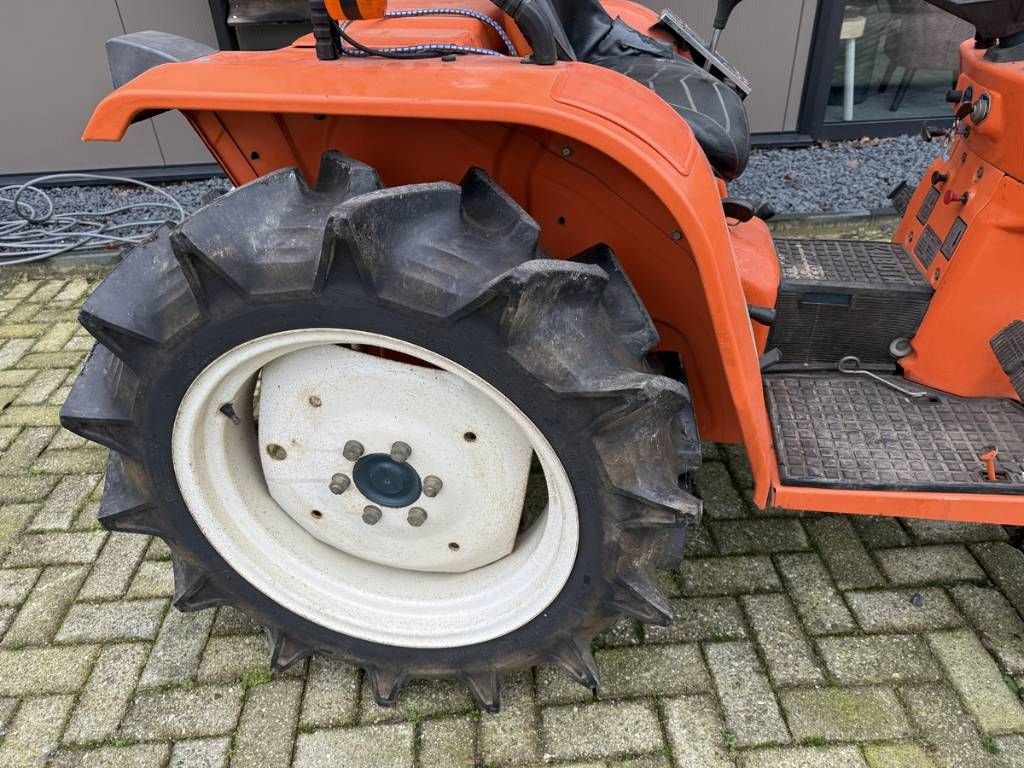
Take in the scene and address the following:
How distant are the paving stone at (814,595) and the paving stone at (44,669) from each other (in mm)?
1764

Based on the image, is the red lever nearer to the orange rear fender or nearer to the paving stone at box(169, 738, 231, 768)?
the orange rear fender

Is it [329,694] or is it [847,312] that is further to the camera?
[847,312]

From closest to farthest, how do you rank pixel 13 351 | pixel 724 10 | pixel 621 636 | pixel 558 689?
pixel 558 689 < pixel 621 636 < pixel 724 10 < pixel 13 351

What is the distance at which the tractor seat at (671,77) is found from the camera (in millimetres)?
1758

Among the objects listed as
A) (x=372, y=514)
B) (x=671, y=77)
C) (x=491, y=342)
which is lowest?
(x=372, y=514)

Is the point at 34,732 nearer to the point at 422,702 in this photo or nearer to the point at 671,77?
the point at 422,702

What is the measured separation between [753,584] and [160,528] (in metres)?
1.44

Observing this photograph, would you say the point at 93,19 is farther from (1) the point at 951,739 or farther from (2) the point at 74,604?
(1) the point at 951,739

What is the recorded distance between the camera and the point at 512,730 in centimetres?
166

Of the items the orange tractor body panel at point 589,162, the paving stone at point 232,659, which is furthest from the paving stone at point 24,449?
the orange tractor body panel at point 589,162

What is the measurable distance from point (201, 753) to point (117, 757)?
0.18 m

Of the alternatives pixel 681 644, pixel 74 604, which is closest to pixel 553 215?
pixel 681 644

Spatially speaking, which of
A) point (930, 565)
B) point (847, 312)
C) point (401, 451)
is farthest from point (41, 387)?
point (930, 565)

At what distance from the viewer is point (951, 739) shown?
1.61 m
